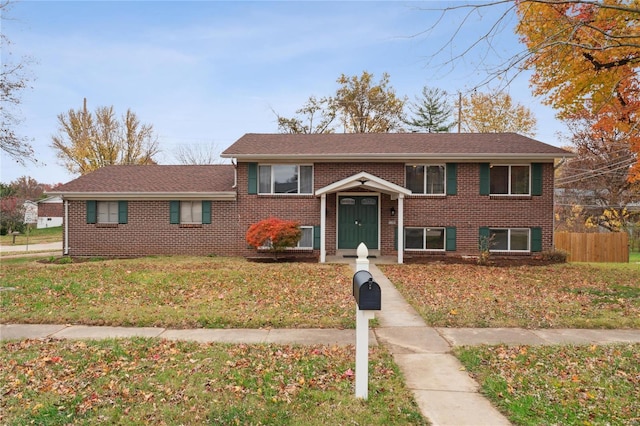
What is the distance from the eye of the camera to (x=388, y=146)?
15938 mm

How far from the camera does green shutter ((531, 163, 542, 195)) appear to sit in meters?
15.2

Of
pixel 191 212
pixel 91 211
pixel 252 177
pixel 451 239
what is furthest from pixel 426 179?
pixel 91 211

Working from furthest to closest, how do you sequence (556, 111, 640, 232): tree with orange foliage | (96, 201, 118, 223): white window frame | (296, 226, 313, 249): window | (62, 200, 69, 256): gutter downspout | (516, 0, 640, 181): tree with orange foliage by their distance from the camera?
1. (556, 111, 640, 232): tree with orange foliage
2. (96, 201, 118, 223): white window frame
3. (62, 200, 69, 256): gutter downspout
4. (296, 226, 313, 249): window
5. (516, 0, 640, 181): tree with orange foliage

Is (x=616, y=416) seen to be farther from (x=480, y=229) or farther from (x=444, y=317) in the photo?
(x=480, y=229)

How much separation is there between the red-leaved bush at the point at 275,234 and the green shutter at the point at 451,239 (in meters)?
5.89

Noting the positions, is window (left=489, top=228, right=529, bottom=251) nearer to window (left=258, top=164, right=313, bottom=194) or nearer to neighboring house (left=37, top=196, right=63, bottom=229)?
window (left=258, top=164, right=313, bottom=194)

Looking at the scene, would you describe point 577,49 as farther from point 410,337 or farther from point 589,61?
point 410,337

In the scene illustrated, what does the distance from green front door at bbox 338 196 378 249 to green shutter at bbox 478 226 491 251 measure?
13.3 feet

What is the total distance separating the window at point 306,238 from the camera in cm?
1550

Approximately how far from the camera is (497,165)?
50.6ft

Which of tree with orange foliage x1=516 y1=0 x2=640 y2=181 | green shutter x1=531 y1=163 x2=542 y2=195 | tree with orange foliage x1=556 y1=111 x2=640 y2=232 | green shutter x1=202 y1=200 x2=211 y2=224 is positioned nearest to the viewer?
tree with orange foliage x1=516 y1=0 x2=640 y2=181

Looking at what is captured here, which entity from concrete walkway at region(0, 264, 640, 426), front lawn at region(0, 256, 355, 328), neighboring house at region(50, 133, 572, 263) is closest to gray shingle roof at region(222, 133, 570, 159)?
neighboring house at region(50, 133, 572, 263)

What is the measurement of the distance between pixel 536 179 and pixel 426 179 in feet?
14.0

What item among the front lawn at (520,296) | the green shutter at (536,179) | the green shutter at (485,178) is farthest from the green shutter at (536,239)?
the front lawn at (520,296)
